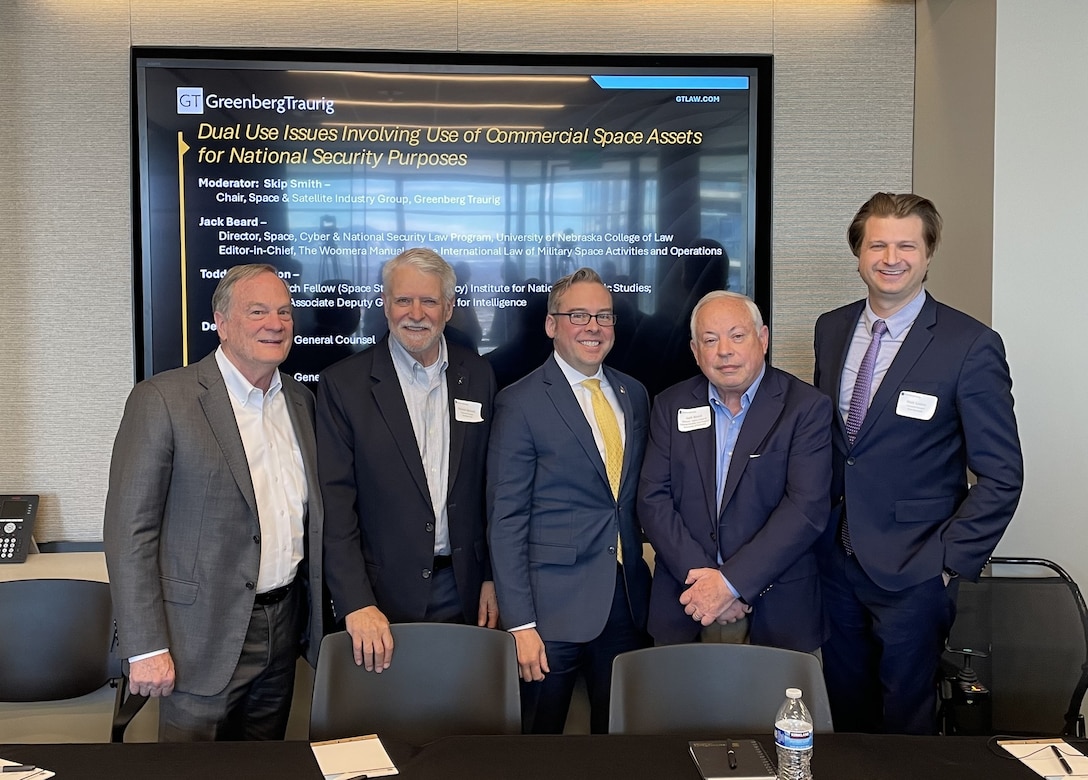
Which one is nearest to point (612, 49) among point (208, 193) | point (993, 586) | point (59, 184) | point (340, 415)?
point (208, 193)

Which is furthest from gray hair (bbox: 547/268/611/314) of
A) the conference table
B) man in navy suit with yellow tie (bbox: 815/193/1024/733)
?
the conference table

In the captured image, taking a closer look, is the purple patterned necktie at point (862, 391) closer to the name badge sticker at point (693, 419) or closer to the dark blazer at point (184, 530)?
the name badge sticker at point (693, 419)

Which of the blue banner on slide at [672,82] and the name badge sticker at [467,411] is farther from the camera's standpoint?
the blue banner on slide at [672,82]

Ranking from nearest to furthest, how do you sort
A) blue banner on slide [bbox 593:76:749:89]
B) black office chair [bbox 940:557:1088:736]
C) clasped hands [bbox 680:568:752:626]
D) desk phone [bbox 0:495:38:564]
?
1. clasped hands [bbox 680:568:752:626]
2. black office chair [bbox 940:557:1088:736]
3. desk phone [bbox 0:495:38:564]
4. blue banner on slide [bbox 593:76:749:89]

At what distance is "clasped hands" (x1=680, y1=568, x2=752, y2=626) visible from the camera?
2.46 m

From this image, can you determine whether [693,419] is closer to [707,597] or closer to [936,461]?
[707,597]

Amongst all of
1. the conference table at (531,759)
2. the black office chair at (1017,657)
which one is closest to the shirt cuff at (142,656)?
the conference table at (531,759)

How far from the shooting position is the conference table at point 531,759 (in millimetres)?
1718

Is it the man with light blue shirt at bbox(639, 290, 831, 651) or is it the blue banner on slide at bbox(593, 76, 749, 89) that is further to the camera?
the blue banner on slide at bbox(593, 76, 749, 89)

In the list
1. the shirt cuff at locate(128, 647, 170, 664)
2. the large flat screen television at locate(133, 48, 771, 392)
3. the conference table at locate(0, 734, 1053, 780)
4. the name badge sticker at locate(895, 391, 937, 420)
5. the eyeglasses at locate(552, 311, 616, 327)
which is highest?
the large flat screen television at locate(133, 48, 771, 392)

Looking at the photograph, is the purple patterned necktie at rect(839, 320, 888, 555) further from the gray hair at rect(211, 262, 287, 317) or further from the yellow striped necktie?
the gray hair at rect(211, 262, 287, 317)

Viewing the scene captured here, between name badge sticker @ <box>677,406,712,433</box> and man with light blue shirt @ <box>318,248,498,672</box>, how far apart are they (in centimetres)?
60

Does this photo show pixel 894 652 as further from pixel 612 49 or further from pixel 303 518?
pixel 612 49

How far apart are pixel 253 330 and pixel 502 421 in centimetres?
76
